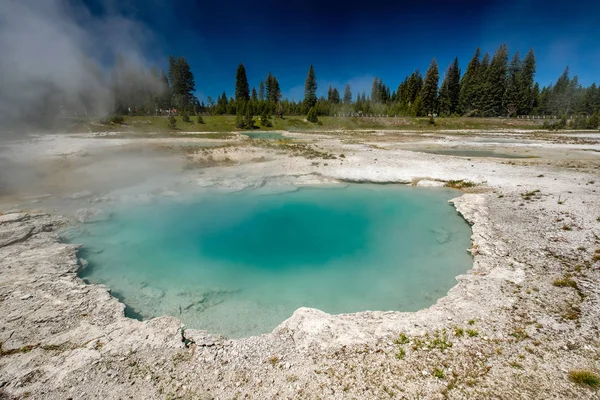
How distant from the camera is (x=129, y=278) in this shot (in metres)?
7.70

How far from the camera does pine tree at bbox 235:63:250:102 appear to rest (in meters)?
78.2

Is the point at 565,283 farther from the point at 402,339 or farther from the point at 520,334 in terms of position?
the point at 402,339

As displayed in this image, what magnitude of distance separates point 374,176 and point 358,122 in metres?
52.6

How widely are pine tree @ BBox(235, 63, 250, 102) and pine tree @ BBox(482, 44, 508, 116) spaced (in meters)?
64.4

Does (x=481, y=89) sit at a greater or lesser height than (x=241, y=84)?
lesser

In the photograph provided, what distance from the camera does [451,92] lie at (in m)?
73.2

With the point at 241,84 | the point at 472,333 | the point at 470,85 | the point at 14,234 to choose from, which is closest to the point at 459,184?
the point at 472,333

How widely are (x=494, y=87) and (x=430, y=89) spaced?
14835mm

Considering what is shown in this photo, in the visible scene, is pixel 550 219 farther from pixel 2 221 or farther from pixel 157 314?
pixel 2 221

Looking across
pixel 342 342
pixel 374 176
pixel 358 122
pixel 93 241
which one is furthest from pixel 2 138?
pixel 358 122

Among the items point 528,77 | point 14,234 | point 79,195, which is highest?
point 528,77

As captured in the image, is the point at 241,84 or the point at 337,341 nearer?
the point at 337,341

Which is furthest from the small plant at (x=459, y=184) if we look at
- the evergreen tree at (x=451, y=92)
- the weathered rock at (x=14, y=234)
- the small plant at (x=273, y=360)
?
the evergreen tree at (x=451, y=92)

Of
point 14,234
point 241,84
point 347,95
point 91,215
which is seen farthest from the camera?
point 347,95
